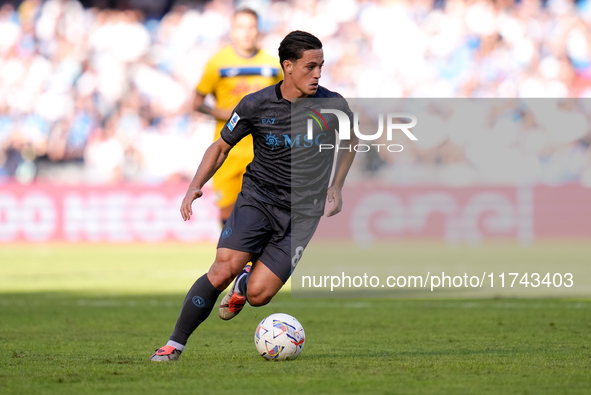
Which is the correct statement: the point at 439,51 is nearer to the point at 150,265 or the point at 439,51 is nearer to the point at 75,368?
the point at 150,265

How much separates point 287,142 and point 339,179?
1.31 feet

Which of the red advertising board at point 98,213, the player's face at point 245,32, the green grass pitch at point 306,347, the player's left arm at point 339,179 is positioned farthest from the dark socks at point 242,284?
the red advertising board at point 98,213

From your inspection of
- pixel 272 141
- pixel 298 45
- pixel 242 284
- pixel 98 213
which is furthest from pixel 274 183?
pixel 98 213

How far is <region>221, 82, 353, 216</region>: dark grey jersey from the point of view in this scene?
524cm

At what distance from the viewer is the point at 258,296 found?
535cm

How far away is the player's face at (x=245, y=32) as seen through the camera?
25.7 ft

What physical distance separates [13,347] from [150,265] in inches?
291

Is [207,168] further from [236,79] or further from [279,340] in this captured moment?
[236,79]

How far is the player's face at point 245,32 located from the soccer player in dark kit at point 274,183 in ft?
8.75

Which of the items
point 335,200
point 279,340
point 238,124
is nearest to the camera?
point 279,340

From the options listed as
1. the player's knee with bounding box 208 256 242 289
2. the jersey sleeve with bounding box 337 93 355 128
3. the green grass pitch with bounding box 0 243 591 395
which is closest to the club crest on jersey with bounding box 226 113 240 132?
the jersey sleeve with bounding box 337 93 355 128

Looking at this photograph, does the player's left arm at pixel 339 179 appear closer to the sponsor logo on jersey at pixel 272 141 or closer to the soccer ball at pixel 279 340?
the sponsor logo on jersey at pixel 272 141

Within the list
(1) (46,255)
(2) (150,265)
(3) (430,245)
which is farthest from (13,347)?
(3) (430,245)

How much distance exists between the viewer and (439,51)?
19438 mm
